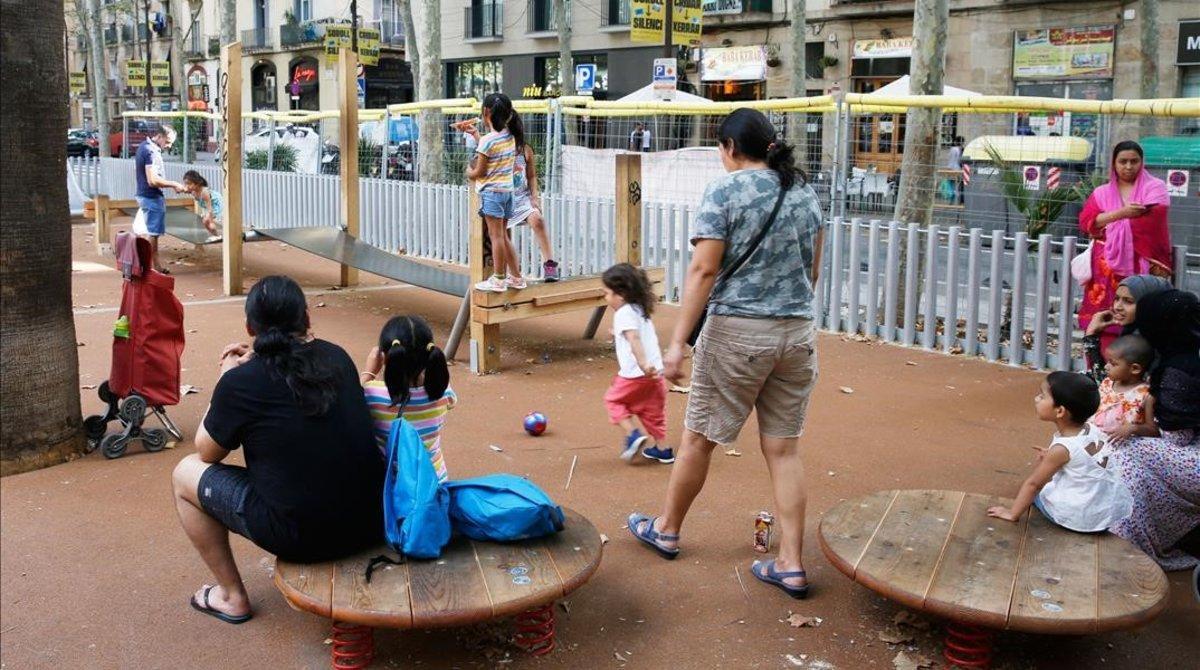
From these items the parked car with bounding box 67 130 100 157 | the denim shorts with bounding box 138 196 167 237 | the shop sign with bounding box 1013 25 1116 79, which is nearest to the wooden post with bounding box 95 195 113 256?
the denim shorts with bounding box 138 196 167 237

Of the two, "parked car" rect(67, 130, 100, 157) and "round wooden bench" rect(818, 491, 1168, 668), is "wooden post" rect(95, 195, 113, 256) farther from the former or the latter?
"parked car" rect(67, 130, 100, 157)

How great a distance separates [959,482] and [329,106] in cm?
4547

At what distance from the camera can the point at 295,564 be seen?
359cm

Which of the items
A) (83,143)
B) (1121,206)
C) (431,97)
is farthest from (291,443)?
(83,143)

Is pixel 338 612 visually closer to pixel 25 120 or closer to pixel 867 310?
pixel 25 120

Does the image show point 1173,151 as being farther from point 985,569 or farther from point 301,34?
point 301,34

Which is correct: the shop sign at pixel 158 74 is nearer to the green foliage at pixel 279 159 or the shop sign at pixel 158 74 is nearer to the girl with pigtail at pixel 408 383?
the green foliage at pixel 279 159

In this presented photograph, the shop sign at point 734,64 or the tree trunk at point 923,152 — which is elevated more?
the shop sign at point 734,64

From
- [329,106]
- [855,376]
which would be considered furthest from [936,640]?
[329,106]

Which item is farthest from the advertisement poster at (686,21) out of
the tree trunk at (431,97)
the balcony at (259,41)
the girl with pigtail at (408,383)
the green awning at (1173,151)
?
the balcony at (259,41)

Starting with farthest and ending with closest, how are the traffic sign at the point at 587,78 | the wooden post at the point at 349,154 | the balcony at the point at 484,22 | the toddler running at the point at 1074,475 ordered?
1. the balcony at the point at 484,22
2. the traffic sign at the point at 587,78
3. the wooden post at the point at 349,154
4. the toddler running at the point at 1074,475

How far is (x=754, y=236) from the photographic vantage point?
3992 millimetres

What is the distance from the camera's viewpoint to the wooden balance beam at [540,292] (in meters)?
7.95

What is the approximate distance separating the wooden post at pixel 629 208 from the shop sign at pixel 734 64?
22956 mm
